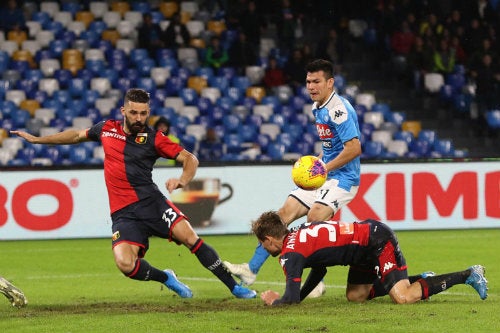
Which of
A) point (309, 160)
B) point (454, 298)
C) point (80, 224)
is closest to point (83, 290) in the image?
point (309, 160)

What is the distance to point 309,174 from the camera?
31.7 ft

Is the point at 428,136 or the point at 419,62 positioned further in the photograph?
the point at 419,62

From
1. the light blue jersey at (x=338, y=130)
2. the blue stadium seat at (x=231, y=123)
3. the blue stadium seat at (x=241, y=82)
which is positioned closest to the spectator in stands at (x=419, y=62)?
the blue stadium seat at (x=241, y=82)

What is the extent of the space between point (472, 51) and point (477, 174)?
285 inches

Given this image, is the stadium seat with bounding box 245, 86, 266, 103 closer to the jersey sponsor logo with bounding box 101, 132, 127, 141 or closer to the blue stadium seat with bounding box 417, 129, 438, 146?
the blue stadium seat with bounding box 417, 129, 438, 146

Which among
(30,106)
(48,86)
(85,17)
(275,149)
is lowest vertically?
(275,149)

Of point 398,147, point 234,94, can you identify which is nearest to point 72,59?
point 234,94

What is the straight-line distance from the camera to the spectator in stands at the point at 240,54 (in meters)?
23.4

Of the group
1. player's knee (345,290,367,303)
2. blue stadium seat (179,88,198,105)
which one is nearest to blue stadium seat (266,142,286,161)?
blue stadium seat (179,88,198,105)

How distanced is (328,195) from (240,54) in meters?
13.3

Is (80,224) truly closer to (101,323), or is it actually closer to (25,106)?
(25,106)

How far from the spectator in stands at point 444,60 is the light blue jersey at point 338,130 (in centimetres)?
1397

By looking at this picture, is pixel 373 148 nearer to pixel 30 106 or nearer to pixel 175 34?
pixel 175 34

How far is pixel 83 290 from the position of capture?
443 inches
